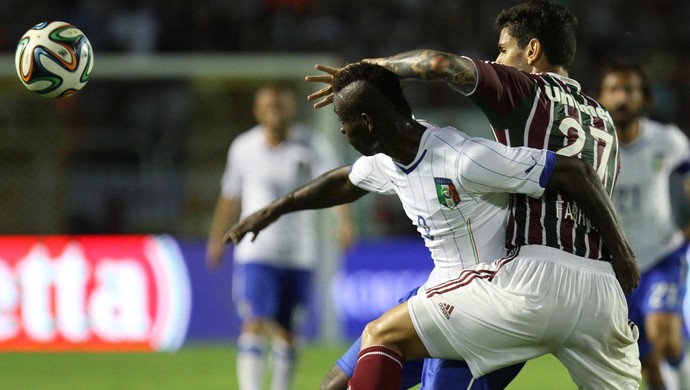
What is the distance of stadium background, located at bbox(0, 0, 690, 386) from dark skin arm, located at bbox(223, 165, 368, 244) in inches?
272

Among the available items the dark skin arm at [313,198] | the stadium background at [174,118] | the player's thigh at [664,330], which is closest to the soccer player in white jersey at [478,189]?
the dark skin arm at [313,198]

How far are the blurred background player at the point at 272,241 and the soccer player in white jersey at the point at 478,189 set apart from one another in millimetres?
3694

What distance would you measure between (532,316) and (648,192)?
3458mm

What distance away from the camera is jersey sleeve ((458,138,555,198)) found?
13.9 feet

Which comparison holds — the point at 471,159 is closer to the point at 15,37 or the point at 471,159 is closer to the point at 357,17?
the point at 15,37

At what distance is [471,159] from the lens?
4254 millimetres

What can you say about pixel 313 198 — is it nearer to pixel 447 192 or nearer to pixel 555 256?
pixel 447 192

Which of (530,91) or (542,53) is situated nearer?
(530,91)

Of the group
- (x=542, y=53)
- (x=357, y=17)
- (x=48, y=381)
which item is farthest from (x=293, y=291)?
(x=357, y=17)

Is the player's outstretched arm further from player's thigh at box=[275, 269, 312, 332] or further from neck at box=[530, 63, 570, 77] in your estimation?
player's thigh at box=[275, 269, 312, 332]

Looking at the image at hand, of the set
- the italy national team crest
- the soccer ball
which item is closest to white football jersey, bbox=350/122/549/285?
the italy national team crest

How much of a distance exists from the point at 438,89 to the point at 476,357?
11.1 metres

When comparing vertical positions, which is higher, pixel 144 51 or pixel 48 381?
pixel 144 51

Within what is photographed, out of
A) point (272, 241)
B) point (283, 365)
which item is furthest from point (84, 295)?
point (283, 365)
